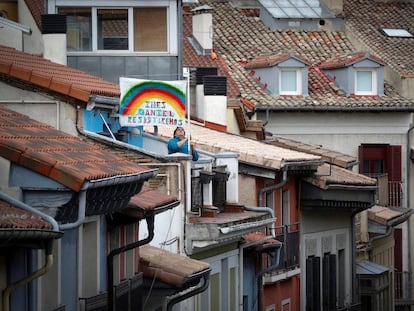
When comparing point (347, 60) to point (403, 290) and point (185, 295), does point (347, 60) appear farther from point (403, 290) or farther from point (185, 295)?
point (185, 295)

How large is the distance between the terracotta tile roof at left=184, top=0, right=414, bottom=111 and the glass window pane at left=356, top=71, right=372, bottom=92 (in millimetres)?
483

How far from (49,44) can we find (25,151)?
42.1ft

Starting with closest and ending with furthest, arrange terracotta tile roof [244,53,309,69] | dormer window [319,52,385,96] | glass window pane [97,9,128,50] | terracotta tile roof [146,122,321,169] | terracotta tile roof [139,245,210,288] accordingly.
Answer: terracotta tile roof [139,245,210,288] < terracotta tile roof [146,122,321,169] < glass window pane [97,9,128,50] < terracotta tile roof [244,53,309,69] < dormer window [319,52,385,96]

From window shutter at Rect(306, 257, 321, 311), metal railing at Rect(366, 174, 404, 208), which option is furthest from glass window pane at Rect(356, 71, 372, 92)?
window shutter at Rect(306, 257, 321, 311)

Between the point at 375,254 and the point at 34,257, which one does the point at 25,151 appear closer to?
the point at 34,257

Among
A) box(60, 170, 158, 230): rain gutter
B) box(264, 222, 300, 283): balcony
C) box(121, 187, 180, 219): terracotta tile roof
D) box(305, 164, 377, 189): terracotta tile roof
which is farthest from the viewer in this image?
box(305, 164, 377, 189): terracotta tile roof

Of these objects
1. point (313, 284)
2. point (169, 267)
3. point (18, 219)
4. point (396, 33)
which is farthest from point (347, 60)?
point (18, 219)

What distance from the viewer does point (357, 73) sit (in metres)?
54.2

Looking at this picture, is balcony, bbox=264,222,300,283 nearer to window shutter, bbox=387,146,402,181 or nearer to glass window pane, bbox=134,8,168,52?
glass window pane, bbox=134,8,168,52

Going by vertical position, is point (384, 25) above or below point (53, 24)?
above

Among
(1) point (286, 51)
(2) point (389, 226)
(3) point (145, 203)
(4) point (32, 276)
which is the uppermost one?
(1) point (286, 51)

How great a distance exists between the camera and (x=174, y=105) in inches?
927

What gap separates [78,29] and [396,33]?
27.4 meters

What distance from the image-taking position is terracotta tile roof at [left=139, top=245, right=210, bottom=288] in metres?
23.9
